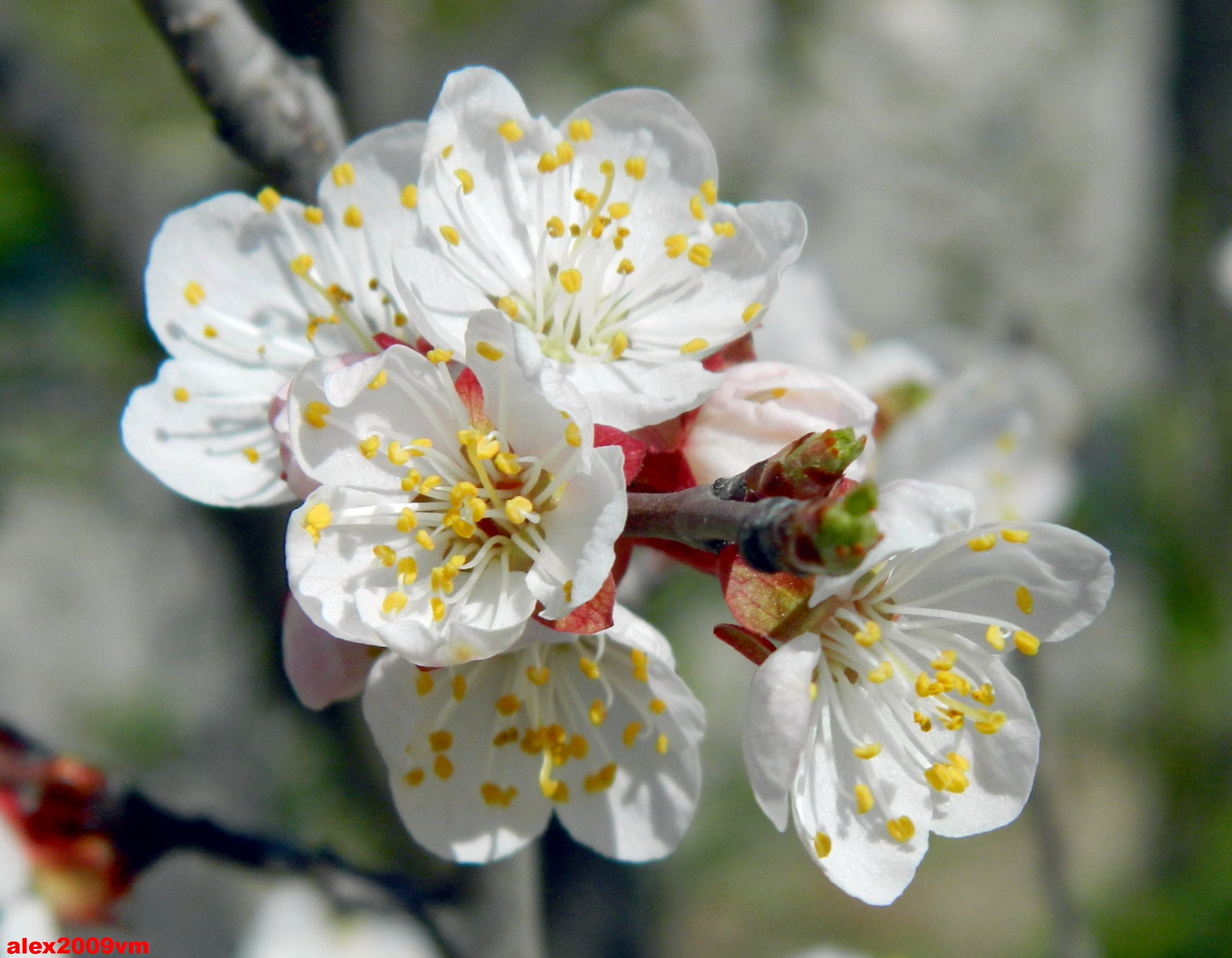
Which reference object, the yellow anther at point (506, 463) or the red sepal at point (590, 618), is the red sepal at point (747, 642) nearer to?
the red sepal at point (590, 618)

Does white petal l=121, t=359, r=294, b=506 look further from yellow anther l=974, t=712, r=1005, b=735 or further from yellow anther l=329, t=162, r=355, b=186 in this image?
yellow anther l=974, t=712, r=1005, b=735

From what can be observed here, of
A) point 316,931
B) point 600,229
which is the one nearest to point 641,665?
point 600,229

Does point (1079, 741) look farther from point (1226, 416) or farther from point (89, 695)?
point (89, 695)

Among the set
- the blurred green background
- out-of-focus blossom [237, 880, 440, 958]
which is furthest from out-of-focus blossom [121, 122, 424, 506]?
out-of-focus blossom [237, 880, 440, 958]

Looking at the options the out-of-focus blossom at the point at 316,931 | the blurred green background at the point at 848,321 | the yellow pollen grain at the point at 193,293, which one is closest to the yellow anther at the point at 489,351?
the yellow pollen grain at the point at 193,293

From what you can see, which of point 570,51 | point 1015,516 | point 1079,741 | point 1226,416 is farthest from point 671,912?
point 570,51
